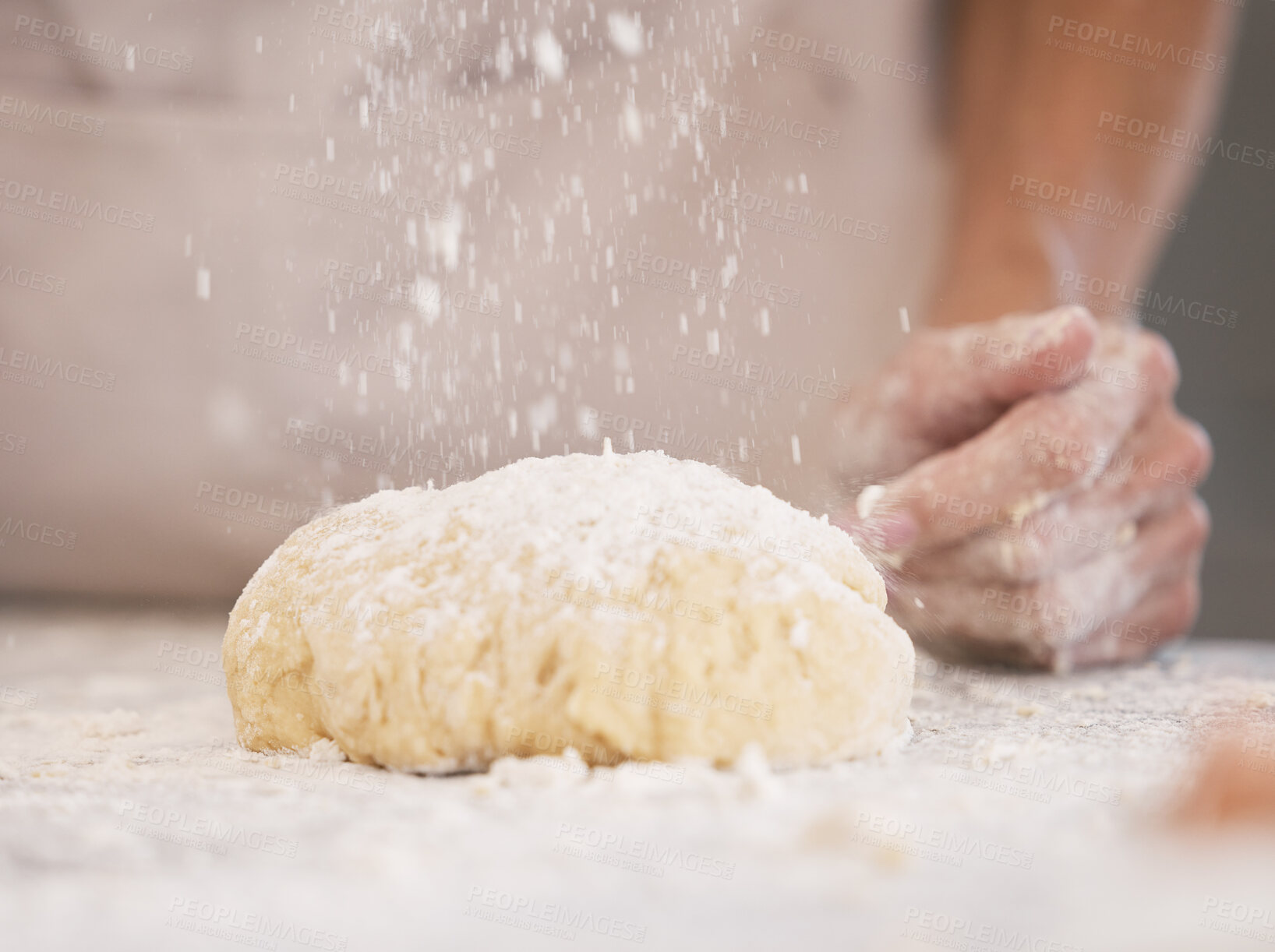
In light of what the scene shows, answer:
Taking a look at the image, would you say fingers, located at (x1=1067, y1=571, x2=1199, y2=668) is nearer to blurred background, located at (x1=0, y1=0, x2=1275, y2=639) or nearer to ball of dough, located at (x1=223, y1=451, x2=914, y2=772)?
blurred background, located at (x1=0, y1=0, x2=1275, y2=639)

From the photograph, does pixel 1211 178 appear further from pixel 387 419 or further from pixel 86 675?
pixel 86 675

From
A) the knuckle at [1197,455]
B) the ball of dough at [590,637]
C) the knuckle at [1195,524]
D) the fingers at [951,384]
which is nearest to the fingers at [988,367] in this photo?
the fingers at [951,384]

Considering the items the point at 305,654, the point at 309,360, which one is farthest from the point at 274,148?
the point at 305,654

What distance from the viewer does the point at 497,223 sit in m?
1.96

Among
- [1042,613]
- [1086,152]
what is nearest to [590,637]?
[1042,613]

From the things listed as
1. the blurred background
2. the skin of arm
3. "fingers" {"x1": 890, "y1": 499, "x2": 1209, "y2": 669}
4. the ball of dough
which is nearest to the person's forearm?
the skin of arm

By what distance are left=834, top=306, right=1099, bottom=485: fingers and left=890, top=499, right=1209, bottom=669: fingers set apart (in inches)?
9.0

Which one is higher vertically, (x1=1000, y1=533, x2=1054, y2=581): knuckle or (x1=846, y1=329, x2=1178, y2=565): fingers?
(x1=846, y1=329, x2=1178, y2=565): fingers

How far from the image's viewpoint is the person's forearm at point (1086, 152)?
80.5 inches

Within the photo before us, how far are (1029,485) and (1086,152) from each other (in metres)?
0.96

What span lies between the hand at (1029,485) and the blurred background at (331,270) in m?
0.27

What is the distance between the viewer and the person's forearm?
2.04 m

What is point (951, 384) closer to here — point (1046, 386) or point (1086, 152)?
point (1046, 386)

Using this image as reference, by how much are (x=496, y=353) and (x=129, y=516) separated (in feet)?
2.74
